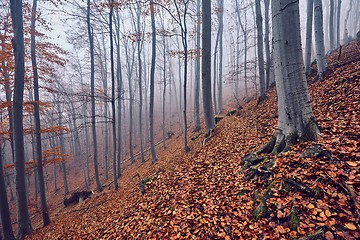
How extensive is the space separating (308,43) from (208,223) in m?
10.4

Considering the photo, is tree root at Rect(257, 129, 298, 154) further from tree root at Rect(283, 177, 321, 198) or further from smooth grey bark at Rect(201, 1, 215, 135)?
smooth grey bark at Rect(201, 1, 215, 135)

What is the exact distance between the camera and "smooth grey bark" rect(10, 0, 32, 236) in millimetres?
6555

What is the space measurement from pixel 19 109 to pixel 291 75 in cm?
933

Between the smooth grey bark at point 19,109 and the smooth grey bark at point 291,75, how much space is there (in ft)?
29.0

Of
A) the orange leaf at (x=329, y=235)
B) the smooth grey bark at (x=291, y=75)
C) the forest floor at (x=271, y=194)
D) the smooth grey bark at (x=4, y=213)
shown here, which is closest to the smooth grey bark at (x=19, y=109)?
the smooth grey bark at (x=4, y=213)

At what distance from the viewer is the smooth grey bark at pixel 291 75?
3.28 meters

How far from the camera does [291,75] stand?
3.35 m

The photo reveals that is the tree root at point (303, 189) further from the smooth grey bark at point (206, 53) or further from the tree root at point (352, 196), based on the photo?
the smooth grey bark at point (206, 53)

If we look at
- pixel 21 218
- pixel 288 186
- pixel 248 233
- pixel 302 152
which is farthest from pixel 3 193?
pixel 302 152

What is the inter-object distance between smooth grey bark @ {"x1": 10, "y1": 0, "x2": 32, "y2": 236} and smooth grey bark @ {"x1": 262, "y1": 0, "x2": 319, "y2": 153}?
883 cm

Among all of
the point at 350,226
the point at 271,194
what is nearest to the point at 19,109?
the point at 271,194

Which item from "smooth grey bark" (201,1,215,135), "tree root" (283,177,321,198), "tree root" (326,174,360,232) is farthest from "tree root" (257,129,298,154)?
"smooth grey bark" (201,1,215,135)

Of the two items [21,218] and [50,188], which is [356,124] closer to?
[21,218]

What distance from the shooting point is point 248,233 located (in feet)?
7.84
